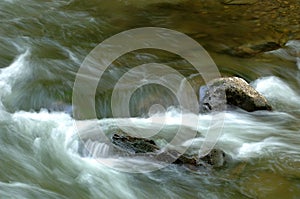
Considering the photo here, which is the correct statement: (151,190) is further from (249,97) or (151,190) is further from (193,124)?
(249,97)

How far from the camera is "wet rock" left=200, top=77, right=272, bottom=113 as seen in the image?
273 inches

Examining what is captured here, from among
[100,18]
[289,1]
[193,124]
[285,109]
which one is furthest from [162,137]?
[289,1]

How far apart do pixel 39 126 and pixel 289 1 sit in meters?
7.92

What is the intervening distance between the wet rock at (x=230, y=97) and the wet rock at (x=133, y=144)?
1.63m

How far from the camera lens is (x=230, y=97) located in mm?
7027

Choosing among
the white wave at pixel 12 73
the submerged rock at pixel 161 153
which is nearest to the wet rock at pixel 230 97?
the submerged rock at pixel 161 153

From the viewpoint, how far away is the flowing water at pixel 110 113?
525cm

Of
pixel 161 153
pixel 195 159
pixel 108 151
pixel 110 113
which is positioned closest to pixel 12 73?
pixel 110 113

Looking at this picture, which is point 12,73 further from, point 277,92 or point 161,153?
point 277,92

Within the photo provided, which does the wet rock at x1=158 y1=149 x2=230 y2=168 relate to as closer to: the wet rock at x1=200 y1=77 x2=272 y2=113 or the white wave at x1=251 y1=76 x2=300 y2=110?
the wet rock at x1=200 y1=77 x2=272 y2=113

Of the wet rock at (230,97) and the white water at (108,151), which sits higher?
the wet rock at (230,97)

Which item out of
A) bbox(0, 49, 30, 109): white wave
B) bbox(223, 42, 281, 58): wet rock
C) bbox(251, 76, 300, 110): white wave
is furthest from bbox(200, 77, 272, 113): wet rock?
bbox(0, 49, 30, 109): white wave

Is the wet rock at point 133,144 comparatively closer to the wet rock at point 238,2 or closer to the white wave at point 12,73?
the white wave at point 12,73

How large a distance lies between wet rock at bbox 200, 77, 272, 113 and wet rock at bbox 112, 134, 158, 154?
1.63 m
